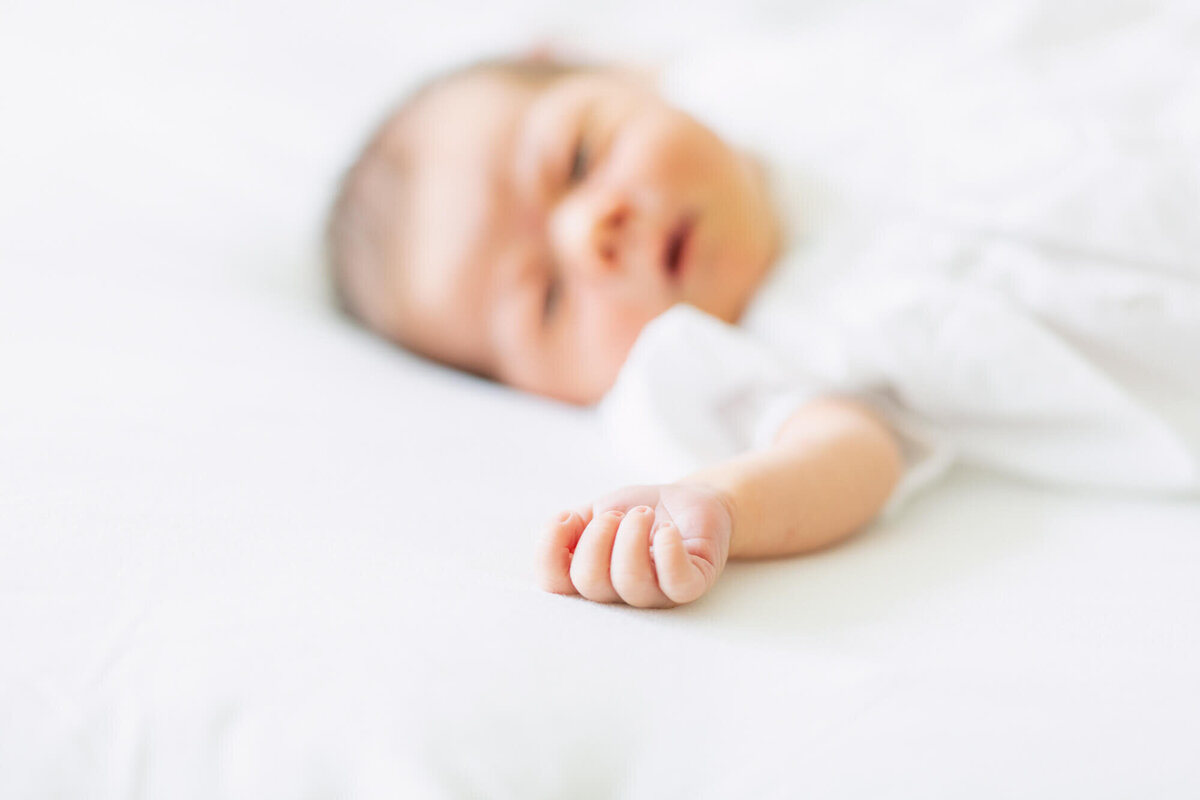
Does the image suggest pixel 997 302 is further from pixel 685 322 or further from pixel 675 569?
pixel 675 569

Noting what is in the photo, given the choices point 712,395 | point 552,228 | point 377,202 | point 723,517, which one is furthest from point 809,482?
point 377,202

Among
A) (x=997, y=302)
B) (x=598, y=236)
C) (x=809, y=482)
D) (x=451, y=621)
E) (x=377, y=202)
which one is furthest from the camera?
(x=377, y=202)

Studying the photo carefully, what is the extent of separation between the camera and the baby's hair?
48.9 inches

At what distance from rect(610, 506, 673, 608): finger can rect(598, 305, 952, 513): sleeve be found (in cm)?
30

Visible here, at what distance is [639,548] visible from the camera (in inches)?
21.1

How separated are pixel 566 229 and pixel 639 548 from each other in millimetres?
586

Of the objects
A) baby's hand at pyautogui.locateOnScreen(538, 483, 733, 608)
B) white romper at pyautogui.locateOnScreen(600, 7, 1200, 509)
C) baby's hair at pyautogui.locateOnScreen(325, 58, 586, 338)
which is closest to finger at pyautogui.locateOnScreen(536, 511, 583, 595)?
baby's hand at pyautogui.locateOnScreen(538, 483, 733, 608)

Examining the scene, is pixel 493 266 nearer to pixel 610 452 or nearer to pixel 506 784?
pixel 610 452

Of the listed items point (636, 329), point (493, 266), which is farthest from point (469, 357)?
point (636, 329)

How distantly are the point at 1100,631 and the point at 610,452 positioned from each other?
0.45 m

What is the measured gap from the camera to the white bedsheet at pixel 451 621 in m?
0.44

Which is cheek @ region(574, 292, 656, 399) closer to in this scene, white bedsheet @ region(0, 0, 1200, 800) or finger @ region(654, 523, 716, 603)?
white bedsheet @ region(0, 0, 1200, 800)

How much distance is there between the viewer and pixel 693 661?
1.60 ft

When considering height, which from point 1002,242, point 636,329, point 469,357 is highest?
point 1002,242
